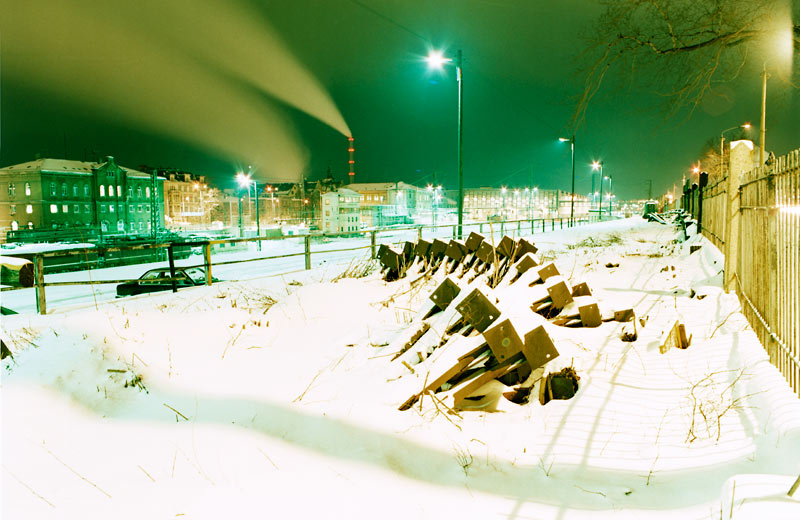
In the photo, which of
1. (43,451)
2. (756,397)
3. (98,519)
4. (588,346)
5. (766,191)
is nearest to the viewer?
(98,519)

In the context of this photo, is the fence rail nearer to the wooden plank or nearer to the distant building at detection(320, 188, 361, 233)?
the wooden plank

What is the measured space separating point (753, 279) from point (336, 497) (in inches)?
211

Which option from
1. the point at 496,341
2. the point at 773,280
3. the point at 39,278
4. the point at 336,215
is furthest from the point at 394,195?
the point at 496,341

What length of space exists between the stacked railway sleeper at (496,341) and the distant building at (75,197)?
6803cm

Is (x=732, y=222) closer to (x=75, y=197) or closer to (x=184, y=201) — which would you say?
(x=75, y=197)

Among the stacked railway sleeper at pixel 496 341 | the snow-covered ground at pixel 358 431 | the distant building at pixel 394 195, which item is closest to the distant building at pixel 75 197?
the distant building at pixel 394 195

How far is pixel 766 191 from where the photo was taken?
458cm

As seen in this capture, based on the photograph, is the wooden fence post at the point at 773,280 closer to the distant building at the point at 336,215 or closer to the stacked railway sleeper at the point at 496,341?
the stacked railway sleeper at the point at 496,341

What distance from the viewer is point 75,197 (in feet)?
246

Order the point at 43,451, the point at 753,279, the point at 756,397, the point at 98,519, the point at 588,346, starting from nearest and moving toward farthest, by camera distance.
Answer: the point at 98,519 → the point at 43,451 → the point at 756,397 → the point at 588,346 → the point at 753,279

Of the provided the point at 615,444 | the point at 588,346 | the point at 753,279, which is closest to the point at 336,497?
the point at 615,444

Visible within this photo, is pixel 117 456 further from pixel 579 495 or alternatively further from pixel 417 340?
pixel 579 495

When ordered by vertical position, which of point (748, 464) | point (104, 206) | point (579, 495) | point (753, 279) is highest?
point (104, 206)

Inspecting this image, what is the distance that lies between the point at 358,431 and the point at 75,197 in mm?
89557
